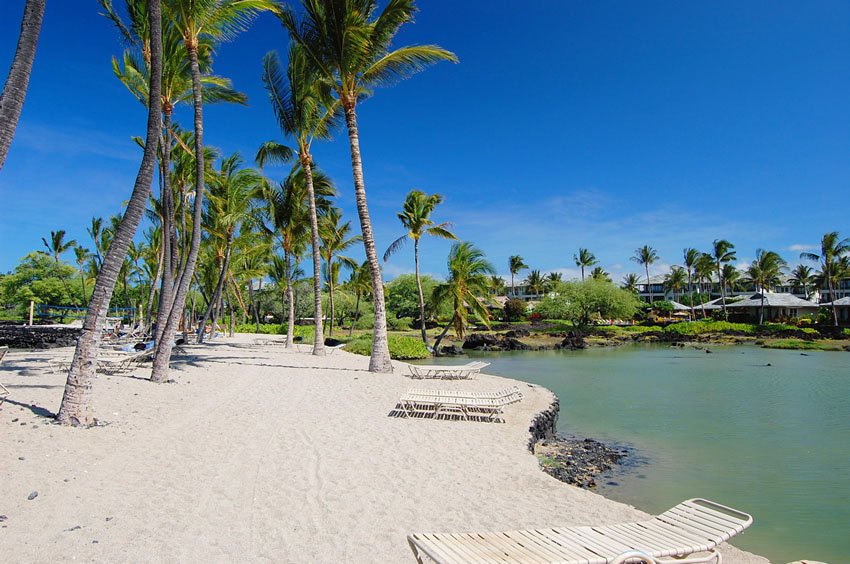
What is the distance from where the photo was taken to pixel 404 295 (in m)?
66.9

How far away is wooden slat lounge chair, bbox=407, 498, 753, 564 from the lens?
351 centimetres

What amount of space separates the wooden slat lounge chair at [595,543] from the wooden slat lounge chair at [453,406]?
19.7 ft

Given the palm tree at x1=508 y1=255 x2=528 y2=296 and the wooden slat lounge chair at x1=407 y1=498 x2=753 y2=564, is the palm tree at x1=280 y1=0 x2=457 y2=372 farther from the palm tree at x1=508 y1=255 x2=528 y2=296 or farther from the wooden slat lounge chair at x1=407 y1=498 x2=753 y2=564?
the palm tree at x1=508 y1=255 x2=528 y2=296

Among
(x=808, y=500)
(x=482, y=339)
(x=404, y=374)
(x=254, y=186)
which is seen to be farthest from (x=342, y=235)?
(x=808, y=500)

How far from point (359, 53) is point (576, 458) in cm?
1216

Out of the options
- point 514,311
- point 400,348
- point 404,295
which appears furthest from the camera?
point 514,311

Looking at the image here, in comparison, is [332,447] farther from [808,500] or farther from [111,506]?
[808,500]

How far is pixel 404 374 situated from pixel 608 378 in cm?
1085

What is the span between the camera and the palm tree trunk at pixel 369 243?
15820 millimetres

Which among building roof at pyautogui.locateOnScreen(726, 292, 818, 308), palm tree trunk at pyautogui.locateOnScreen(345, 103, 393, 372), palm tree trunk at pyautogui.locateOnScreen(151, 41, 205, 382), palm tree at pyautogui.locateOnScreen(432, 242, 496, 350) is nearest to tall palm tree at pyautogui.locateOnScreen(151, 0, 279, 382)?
palm tree trunk at pyautogui.locateOnScreen(151, 41, 205, 382)

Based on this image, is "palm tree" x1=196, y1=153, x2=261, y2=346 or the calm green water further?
"palm tree" x1=196, y1=153, x2=261, y2=346

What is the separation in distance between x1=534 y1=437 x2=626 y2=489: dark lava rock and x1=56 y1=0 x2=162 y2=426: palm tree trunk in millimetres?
7219

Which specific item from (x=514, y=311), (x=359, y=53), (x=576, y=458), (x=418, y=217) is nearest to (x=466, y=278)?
(x=418, y=217)

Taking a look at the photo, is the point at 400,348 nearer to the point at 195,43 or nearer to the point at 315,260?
the point at 315,260
